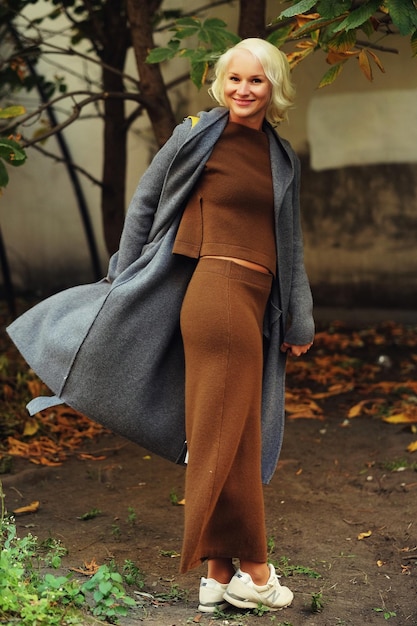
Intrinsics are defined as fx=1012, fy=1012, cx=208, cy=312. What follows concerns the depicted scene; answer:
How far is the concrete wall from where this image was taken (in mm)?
7570

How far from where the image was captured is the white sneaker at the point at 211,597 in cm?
364

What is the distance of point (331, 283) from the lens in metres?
8.09

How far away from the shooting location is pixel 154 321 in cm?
363

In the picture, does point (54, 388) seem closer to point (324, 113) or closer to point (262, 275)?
point (262, 275)

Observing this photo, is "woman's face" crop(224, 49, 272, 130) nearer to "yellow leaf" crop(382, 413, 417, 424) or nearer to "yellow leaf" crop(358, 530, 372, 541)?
"yellow leaf" crop(358, 530, 372, 541)

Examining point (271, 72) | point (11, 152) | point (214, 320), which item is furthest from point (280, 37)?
point (214, 320)

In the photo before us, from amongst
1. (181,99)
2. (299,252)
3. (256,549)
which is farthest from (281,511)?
(181,99)

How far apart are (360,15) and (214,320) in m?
1.20

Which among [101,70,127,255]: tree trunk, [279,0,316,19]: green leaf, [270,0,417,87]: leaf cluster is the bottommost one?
[101,70,127,255]: tree trunk

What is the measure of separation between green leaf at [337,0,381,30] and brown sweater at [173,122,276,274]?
490mm

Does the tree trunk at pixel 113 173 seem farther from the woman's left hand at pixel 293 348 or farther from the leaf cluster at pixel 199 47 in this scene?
the woman's left hand at pixel 293 348

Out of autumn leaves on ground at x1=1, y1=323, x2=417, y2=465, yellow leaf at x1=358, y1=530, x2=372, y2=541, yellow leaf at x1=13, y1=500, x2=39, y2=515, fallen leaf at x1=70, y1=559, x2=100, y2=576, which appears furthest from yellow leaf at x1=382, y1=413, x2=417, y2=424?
fallen leaf at x1=70, y1=559, x2=100, y2=576

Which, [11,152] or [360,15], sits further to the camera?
[11,152]

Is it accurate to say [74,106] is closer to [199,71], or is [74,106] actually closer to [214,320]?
[199,71]
